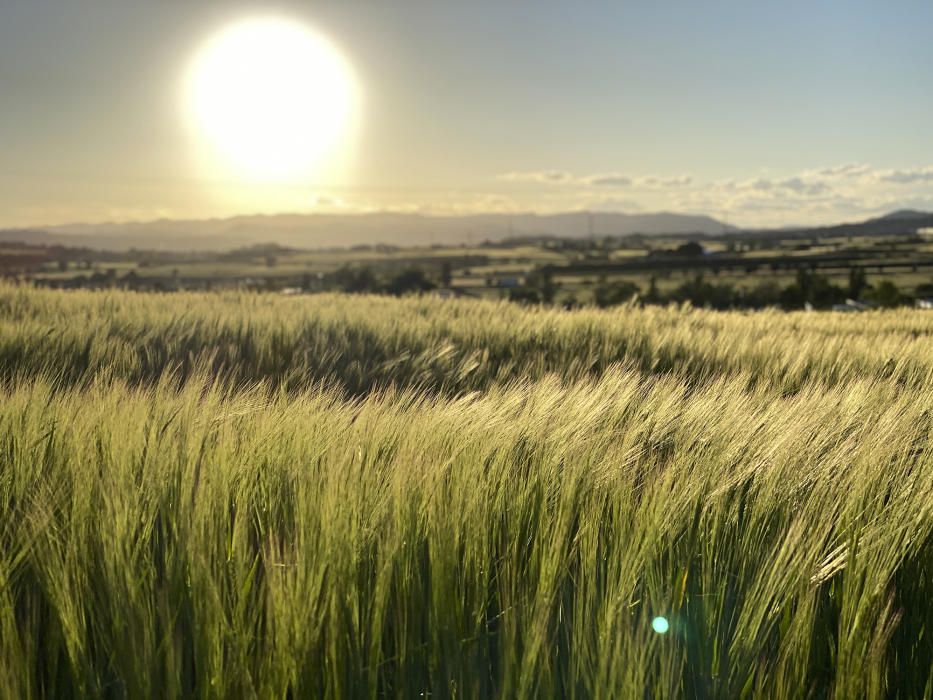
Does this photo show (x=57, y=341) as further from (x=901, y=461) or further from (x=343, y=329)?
(x=901, y=461)

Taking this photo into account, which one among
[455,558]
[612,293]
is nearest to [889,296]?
[612,293]

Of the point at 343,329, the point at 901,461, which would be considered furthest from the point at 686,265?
the point at 901,461

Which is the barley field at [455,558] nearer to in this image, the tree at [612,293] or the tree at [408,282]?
the tree at [612,293]

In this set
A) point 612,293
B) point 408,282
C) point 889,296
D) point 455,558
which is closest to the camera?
point 455,558

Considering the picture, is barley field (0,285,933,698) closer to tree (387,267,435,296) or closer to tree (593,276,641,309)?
tree (593,276,641,309)

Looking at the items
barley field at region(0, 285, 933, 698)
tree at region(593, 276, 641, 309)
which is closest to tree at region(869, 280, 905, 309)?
tree at region(593, 276, 641, 309)

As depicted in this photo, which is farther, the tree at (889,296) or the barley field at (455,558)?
the tree at (889,296)

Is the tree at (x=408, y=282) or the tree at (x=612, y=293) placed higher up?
the tree at (x=408, y=282)

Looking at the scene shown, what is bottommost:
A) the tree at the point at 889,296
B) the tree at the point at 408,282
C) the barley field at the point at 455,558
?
the tree at the point at 889,296

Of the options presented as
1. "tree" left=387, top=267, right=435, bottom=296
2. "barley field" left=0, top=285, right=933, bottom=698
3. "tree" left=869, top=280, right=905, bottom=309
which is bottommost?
"tree" left=869, top=280, right=905, bottom=309

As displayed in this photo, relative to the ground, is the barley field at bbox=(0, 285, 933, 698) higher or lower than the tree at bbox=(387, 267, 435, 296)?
higher

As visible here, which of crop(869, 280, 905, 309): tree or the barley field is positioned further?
crop(869, 280, 905, 309): tree

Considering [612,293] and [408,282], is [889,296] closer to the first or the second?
[612,293]

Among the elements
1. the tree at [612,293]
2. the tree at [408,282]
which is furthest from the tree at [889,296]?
the tree at [408,282]
